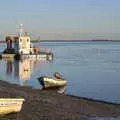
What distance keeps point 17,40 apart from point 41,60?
241 inches

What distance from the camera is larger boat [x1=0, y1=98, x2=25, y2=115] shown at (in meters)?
18.3

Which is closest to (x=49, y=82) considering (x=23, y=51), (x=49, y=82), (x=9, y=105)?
(x=49, y=82)

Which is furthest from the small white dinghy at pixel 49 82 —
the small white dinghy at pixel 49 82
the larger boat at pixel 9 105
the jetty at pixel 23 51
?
the jetty at pixel 23 51

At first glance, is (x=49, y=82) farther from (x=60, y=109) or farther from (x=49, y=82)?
(x=60, y=109)

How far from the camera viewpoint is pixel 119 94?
31609mm

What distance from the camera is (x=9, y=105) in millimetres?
18641

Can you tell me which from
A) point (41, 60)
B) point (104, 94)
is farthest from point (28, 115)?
point (41, 60)

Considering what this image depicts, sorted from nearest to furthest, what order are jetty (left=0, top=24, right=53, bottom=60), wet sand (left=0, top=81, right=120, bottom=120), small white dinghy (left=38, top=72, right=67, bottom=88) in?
wet sand (left=0, top=81, right=120, bottom=120), small white dinghy (left=38, top=72, right=67, bottom=88), jetty (left=0, top=24, right=53, bottom=60)

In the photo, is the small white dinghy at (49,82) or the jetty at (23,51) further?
the jetty at (23,51)

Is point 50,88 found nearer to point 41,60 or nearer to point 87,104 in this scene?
point 87,104

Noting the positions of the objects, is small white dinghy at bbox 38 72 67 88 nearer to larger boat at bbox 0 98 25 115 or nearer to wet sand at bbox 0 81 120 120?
wet sand at bbox 0 81 120 120

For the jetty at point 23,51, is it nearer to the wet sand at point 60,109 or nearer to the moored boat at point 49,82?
the moored boat at point 49,82

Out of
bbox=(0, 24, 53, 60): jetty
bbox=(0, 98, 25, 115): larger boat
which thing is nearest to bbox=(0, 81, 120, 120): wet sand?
bbox=(0, 98, 25, 115): larger boat

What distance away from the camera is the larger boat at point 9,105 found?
18.3m
